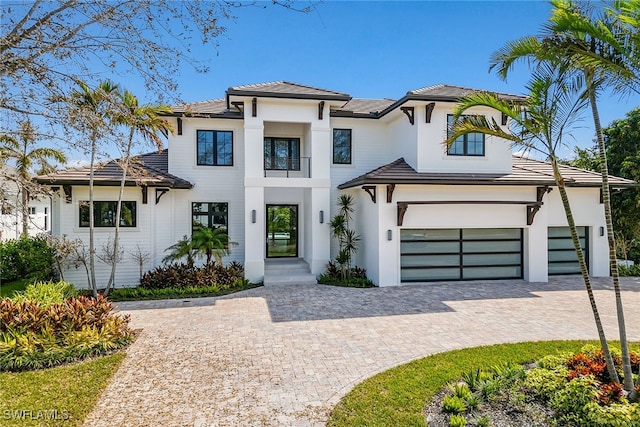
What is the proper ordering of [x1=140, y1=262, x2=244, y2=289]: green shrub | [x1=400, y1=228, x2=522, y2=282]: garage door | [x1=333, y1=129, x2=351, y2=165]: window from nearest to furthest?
[x1=140, y1=262, x2=244, y2=289]: green shrub → [x1=400, y1=228, x2=522, y2=282]: garage door → [x1=333, y1=129, x2=351, y2=165]: window

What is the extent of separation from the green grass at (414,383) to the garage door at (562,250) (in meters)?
8.83

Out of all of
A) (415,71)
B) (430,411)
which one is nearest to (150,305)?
(430,411)

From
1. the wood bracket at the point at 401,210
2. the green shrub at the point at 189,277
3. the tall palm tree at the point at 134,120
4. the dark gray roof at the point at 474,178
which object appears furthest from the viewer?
the wood bracket at the point at 401,210

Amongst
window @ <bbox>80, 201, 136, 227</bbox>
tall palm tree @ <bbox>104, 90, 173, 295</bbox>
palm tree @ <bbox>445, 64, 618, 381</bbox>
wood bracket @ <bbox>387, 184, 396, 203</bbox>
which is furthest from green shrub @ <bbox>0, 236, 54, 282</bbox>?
palm tree @ <bbox>445, 64, 618, 381</bbox>

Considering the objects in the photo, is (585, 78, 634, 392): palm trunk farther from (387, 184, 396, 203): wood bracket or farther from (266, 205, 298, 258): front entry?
(266, 205, 298, 258): front entry

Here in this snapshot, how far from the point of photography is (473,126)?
18.4 ft

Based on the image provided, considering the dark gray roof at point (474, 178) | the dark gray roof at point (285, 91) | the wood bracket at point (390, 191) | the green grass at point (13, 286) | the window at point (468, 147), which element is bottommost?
the green grass at point (13, 286)

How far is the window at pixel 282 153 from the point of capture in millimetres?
16094

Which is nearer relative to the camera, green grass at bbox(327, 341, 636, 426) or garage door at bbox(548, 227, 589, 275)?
green grass at bbox(327, 341, 636, 426)

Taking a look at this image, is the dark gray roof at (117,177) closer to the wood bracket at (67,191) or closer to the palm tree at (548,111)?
the wood bracket at (67,191)

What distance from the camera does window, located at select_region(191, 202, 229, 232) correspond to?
1502 centimetres

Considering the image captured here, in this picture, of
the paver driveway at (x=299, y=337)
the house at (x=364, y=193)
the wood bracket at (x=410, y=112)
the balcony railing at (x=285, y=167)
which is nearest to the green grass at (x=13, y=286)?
the house at (x=364, y=193)

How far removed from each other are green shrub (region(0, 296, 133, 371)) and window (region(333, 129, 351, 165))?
10752mm

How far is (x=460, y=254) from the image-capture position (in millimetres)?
14031
